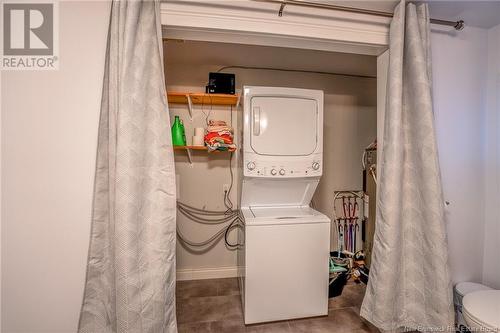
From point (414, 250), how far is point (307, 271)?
0.75 metres

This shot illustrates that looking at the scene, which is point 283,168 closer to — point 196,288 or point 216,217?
point 216,217

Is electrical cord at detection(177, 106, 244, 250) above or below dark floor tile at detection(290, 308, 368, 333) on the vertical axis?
above

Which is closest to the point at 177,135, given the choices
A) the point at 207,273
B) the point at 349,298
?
the point at 207,273

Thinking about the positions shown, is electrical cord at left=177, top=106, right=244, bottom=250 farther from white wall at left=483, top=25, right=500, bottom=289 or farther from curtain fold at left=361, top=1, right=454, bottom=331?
white wall at left=483, top=25, right=500, bottom=289

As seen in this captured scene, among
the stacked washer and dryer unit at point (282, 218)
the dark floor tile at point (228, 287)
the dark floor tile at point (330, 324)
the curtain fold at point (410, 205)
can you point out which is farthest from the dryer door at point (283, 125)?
the dark floor tile at point (228, 287)

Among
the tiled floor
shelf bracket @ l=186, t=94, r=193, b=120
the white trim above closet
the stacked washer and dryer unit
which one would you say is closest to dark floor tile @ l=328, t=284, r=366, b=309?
the tiled floor

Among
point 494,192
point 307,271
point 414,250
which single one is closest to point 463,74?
point 494,192

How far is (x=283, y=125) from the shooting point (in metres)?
1.84

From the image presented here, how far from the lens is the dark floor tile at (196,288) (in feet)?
7.15

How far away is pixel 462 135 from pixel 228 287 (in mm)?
2448

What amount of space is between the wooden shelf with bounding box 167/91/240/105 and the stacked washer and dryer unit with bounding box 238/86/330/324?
470 millimetres

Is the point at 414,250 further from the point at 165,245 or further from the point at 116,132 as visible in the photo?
the point at 116,132

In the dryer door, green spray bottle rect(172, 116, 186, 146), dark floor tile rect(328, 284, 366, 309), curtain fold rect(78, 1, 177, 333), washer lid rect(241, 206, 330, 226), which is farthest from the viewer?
green spray bottle rect(172, 116, 186, 146)

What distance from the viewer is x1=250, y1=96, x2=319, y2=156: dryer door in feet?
5.91
